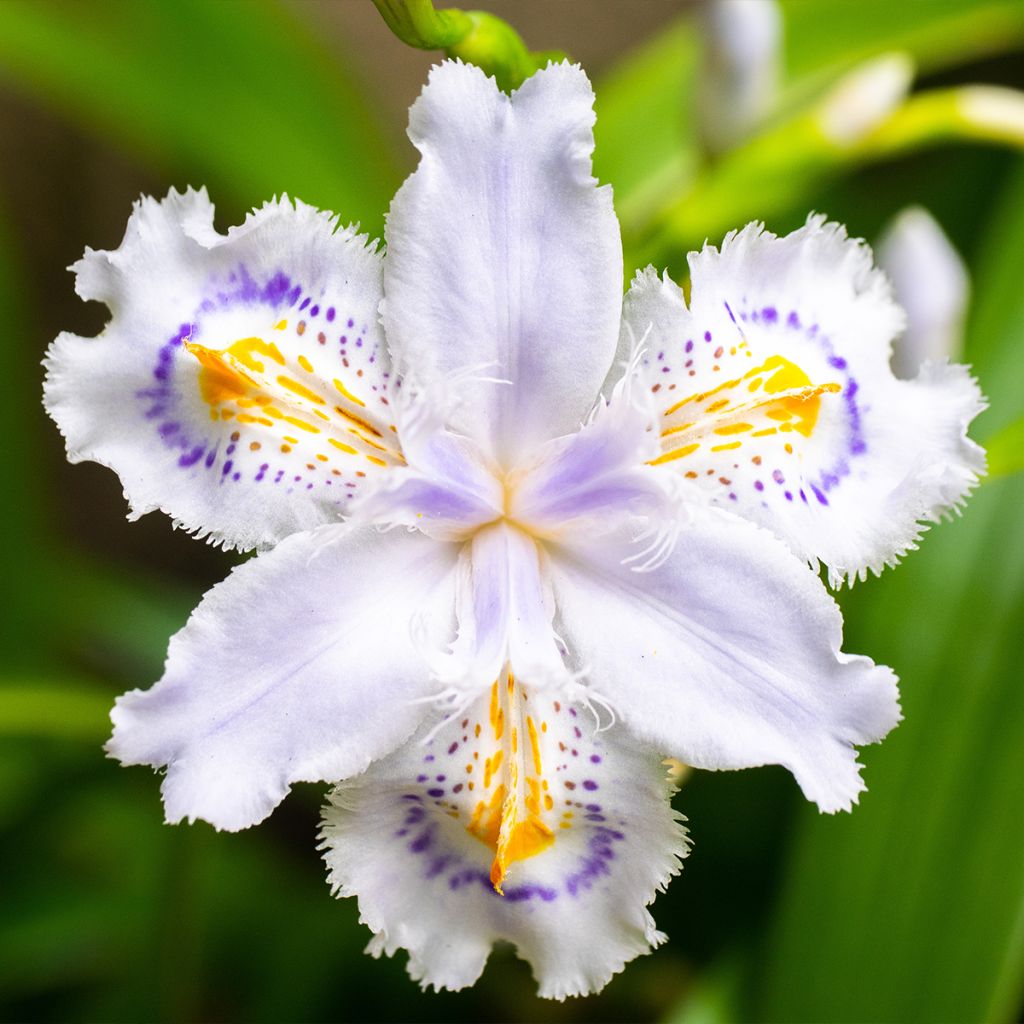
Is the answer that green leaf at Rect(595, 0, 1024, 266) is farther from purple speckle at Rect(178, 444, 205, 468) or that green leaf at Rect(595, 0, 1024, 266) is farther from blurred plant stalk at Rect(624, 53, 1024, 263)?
purple speckle at Rect(178, 444, 205, 468)

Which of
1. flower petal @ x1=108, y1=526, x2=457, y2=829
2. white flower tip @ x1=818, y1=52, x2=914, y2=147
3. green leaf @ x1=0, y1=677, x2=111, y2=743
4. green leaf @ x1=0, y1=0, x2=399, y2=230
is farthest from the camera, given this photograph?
green leaf @ x1=0, y1=0, x2=399, y2=230

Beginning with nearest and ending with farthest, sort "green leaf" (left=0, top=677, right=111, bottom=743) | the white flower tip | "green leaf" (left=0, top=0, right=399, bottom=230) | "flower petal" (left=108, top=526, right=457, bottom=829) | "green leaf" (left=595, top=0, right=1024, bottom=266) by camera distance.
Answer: "flower petal" (left=108, top=526, right=457, bottom=829) → "green leaf" (left=0, top=677, right=111, bottom=743) → the white flower tip → "green leaf" (left=595, top=0, right=1024, bottom=266) → "green leaf" (left=0, top=0, right=399, bottom=230)

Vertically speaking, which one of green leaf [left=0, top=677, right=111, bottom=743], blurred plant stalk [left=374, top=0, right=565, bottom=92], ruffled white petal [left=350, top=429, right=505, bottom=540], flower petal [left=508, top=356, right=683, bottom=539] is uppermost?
blurred plant stalk [left=374, top=0, right=565, bottom=92]

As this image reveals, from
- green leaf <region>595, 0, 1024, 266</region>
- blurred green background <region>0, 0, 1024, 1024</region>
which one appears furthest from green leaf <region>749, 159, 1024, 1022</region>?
green leaf <region>595, 0, 1024, 266</region>

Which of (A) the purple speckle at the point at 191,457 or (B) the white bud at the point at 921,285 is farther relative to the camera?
(B) the white bud at the point at 921,285

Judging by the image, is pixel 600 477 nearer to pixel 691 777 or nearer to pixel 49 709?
pixel 49 709

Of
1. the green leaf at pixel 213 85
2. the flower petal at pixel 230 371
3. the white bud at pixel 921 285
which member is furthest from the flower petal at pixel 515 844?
the green leaf at pixel 213 85

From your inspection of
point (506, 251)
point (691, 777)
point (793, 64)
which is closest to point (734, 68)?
point (793, 64)

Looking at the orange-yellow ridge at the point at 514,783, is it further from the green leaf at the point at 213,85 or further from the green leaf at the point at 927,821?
the green leaf at the point at 213,85
